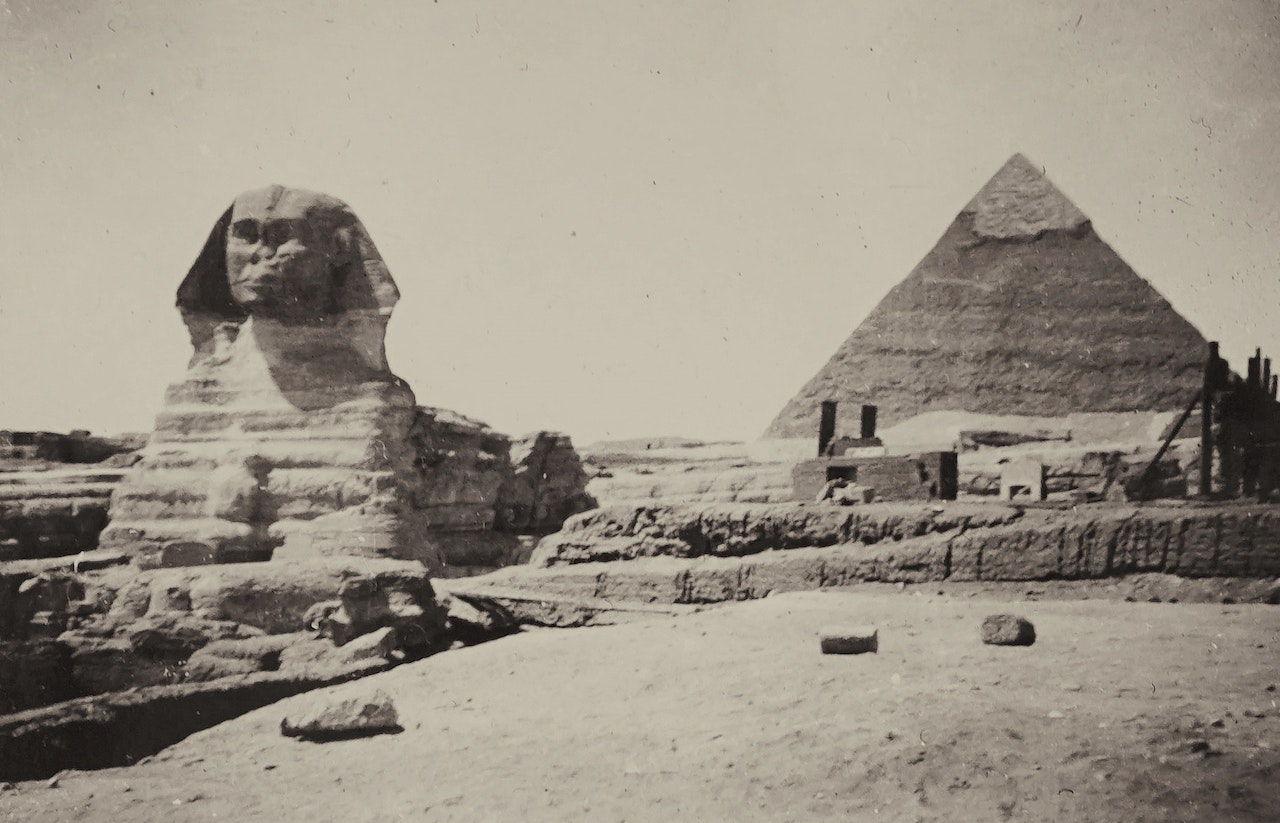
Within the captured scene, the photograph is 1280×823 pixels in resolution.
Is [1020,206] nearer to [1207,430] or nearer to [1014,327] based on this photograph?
[1014,327]

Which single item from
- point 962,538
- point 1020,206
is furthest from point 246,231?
point 1020,206

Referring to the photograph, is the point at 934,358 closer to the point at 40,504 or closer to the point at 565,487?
the point at 565,487

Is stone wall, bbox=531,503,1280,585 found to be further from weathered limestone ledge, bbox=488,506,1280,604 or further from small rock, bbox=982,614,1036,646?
small rock, bbox=982,614,1036,646

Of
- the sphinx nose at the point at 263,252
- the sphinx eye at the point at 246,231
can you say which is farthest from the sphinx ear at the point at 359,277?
the sphinx eye at the point at 246,231

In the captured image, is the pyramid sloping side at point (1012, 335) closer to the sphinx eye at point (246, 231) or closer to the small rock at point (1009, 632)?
the sphinx eye at point (246, 231)

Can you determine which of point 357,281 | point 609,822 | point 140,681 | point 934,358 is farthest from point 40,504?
point 934,358

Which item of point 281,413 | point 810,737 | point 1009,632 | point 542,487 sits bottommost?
point 542,487
